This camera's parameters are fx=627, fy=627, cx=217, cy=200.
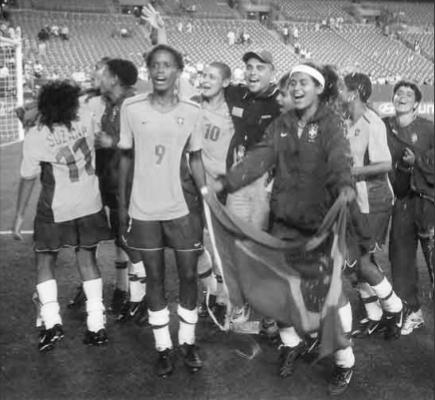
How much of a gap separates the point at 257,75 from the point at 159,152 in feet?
3.92

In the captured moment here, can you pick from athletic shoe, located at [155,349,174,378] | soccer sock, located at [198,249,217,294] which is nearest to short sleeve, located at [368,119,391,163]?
soccer sock, located at [198,249,217,294]

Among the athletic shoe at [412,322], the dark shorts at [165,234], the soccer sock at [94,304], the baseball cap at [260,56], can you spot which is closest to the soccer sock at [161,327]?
the dark shorts at [165,234]

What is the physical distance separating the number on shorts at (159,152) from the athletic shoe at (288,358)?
1438 millimetres

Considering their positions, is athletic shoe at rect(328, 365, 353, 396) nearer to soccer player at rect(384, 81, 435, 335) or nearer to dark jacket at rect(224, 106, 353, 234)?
dark jacket at rect(224, 106, 353, 234)

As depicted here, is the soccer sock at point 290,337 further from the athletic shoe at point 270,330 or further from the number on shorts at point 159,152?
the number on shorts at point 159,152

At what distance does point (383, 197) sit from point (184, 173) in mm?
1460

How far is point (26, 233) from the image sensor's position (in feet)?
23.4

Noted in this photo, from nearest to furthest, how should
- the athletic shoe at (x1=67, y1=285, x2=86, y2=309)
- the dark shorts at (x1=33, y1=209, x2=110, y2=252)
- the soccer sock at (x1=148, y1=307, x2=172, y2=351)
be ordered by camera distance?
the soccer sock at (x1=148, y1=307, x2=172, y2=351) → the dark shorts at (x1=33, y1=209, x2=110, y2=252) → the athletic shoe at (x1=67, y1=285, x2=86, y2=309)

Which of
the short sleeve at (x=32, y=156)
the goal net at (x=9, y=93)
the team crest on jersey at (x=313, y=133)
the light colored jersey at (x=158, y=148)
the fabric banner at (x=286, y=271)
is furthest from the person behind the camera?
the goal net at (x=9, y=93)

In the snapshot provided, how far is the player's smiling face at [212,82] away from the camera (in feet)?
15.3

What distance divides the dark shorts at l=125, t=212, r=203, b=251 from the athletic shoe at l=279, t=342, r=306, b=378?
88 centimetres

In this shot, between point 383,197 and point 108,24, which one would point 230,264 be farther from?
point 108,24

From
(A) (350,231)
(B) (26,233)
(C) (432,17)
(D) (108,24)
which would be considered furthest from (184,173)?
(C) (432,17)

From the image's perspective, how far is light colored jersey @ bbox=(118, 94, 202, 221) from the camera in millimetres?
3648
